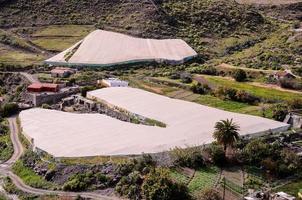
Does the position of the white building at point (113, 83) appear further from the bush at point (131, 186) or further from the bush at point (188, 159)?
the bush at point (131, 186)

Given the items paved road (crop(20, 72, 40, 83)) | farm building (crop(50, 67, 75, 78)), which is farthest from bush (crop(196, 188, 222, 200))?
farm building (crop(50, 67, 75, 78))

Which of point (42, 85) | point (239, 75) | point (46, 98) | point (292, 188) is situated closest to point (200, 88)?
point (239, 75)

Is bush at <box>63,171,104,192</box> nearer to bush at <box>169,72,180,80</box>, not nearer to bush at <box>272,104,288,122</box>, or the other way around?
bush at <box>272,104,288,122</box>

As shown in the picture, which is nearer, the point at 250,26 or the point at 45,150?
the point at 45,150

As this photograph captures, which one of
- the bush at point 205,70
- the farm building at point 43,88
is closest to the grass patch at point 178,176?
the farm building at point 43,88

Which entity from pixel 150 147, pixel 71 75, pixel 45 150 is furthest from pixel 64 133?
pixel 71 75

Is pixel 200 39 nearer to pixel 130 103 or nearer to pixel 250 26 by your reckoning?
pixel 250 26

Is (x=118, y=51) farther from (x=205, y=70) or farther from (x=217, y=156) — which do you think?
(x=217, y=156)
